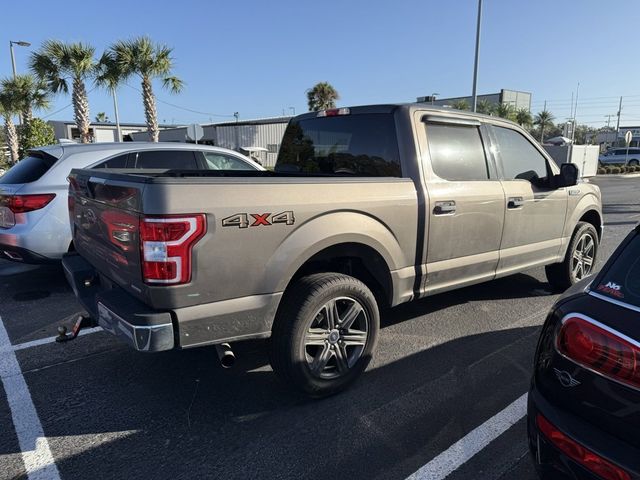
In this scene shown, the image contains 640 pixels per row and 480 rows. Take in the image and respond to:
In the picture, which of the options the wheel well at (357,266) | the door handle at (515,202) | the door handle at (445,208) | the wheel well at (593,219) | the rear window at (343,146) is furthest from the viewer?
the wheel well at (593,219)

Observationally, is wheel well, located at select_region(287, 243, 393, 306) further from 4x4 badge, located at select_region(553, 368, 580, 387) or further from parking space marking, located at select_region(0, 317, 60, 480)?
parking space marking, located at select_region(0, 317, 60, 480)

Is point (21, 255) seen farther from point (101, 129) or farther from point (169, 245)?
point (101, 129)

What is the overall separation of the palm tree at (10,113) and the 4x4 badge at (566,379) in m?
33.1

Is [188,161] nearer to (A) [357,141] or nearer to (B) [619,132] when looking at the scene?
(A) [357,141]

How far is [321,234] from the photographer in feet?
9.52

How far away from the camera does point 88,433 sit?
278cm

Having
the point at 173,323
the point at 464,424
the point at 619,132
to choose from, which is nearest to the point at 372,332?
the point at 464,424

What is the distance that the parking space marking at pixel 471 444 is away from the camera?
2416 mm

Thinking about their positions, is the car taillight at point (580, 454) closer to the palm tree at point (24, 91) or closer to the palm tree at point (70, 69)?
the palm tree at point (70, 69)

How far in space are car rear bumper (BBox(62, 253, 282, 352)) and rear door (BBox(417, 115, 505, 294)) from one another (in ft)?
5.01

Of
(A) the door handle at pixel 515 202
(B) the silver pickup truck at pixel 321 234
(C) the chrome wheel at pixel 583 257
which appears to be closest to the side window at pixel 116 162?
(B) the silver pickup truck at pixel 321 234

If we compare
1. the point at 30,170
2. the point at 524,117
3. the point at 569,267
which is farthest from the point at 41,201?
the point at 524,117

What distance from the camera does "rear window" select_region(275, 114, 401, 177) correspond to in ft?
12.1

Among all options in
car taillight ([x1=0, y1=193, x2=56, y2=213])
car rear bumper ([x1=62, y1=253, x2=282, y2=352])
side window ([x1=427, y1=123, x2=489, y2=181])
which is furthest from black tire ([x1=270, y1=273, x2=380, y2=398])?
car taillight ([x1=0, y1=193, x2=56, y2=213])
